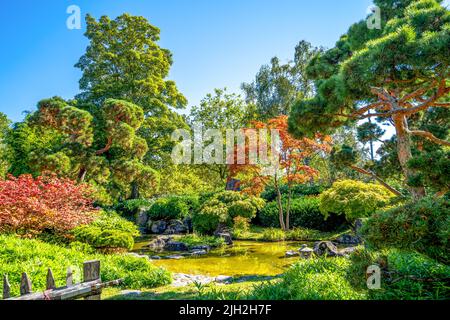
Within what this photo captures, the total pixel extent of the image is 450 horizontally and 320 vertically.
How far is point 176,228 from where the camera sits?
14062 mm

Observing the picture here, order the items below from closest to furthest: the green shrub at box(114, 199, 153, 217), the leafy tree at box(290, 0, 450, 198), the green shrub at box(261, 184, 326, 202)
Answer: the leafy tree at box(290, 0, 450, 198) → the green shrub at box(261, 184, 326, 202) → the green shrub at box(114, 199, 153, 217)

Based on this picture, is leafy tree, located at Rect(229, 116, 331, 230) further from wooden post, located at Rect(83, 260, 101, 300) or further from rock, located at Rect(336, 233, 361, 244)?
wooden post, located at Rect(83, 260, 101, 300)

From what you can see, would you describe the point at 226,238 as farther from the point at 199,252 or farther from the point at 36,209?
the point at 36,209

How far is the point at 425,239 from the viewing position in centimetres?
260

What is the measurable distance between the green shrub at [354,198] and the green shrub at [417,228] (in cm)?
743

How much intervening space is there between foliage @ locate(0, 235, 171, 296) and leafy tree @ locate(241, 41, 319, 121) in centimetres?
1676

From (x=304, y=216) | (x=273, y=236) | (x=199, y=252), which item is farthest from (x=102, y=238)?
(x=304, y=216)

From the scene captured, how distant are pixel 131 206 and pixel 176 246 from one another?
6962 mm

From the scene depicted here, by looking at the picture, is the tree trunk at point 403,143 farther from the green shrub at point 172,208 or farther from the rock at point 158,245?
the green shrub at point 172,208

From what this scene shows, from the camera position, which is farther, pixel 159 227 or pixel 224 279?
pixel 159 227

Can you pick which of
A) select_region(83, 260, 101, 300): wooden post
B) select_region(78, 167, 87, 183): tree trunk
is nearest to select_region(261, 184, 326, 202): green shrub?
select_region(78, 167, 87, 183): tree trunk

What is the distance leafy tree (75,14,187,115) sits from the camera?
50.5 ft

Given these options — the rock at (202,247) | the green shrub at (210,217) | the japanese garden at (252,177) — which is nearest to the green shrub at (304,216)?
the japanese garden at (252,177)
